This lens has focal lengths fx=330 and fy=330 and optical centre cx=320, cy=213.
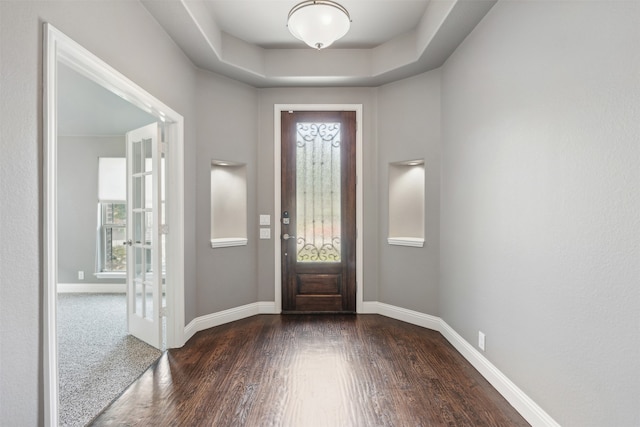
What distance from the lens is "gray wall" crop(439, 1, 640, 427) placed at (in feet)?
4.56

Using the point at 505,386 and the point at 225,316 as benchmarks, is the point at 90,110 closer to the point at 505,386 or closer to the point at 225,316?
the point at 225,316

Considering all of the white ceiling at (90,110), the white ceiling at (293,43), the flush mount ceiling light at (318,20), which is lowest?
the white ceiling at (90,110)

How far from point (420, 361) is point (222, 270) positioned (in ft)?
7.27

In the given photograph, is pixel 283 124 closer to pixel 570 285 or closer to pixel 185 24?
pixel 185 24

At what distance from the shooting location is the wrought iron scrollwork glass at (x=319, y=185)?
4.00 m

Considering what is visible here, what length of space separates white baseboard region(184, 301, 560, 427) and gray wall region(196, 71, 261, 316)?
105mm

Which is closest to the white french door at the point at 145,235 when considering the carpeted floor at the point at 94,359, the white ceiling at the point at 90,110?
the carpeted floor at the point at 94,359

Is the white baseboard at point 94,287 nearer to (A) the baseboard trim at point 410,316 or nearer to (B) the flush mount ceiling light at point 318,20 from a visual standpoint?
(A) the baseboard trim at point 410,316

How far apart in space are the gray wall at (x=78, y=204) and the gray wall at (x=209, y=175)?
8.56ft

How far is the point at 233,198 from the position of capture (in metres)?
3.96

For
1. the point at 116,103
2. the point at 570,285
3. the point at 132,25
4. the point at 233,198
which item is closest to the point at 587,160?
the point at 570,285

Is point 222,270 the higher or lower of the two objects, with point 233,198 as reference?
lower

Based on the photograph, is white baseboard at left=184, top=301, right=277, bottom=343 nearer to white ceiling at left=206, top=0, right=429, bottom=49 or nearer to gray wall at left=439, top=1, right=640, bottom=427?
gray wall at left=439, top=1, right=640, bottom=427

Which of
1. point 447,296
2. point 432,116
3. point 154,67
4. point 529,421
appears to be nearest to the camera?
point 529,421
